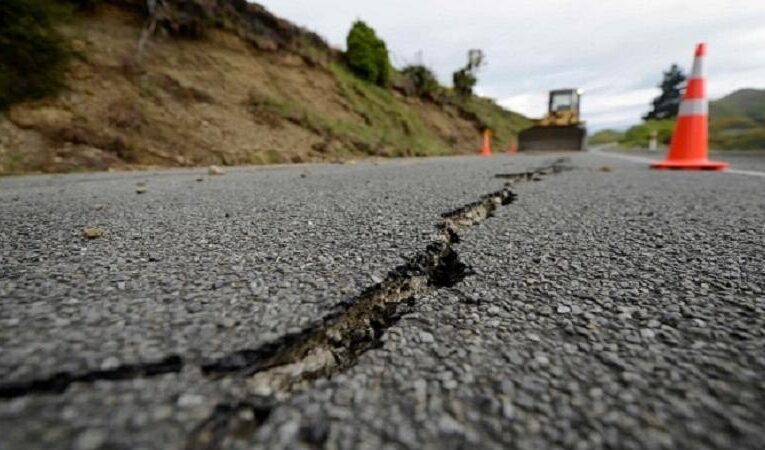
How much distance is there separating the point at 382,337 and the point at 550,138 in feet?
48.0

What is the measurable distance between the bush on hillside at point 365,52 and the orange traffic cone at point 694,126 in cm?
884

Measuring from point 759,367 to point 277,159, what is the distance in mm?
6811

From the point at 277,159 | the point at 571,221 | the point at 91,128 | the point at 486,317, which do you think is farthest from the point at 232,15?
the point at 486,317

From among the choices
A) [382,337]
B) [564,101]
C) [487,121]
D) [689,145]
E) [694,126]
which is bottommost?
[382,337]

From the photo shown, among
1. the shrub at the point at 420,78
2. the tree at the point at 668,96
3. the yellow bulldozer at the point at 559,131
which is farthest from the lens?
the tree at the point at 668,96

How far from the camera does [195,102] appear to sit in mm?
6590

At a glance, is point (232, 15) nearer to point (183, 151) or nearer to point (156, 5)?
point (156, 5)

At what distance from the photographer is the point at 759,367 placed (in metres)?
0.57

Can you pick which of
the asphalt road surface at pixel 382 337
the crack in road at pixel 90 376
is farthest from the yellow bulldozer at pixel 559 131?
the crack in road at pixel 90 376

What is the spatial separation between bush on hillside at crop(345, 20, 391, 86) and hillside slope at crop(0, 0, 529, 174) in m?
0.72

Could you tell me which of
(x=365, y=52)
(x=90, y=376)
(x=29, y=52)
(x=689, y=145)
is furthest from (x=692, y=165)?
(x=365, y=52)

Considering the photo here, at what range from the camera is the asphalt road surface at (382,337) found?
0.46m

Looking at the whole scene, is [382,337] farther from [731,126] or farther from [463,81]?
[731,126]

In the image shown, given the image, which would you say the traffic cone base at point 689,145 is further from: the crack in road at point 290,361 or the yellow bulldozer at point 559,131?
the yellow bulldozer at point 559,131
